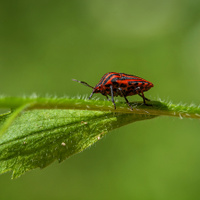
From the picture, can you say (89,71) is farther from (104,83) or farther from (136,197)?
(104,83)

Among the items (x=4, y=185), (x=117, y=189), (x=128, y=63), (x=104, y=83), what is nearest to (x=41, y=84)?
(x=128, y=63)

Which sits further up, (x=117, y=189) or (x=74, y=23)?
(x=74, y=23)

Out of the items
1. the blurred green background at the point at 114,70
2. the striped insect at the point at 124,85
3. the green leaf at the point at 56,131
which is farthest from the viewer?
the blurred green background at the point at 114,70

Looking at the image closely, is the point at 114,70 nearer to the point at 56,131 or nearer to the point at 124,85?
the point at 124,85

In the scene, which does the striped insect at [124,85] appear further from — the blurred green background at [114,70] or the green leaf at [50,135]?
the blurred green background at [114,70]

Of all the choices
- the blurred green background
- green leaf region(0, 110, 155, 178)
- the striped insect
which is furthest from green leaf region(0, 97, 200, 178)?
the blurred green background

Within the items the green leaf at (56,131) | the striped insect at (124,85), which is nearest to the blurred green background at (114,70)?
the striped insect at (124,85)

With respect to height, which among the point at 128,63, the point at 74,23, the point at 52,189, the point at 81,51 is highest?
the point at 74,23

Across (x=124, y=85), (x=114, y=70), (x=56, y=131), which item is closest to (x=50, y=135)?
(x=56, y=131)
